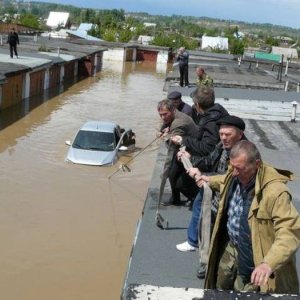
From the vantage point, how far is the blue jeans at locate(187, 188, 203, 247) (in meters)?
6.03

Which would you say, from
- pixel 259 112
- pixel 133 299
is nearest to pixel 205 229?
pixel 133 299

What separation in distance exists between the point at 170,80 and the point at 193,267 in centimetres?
2195

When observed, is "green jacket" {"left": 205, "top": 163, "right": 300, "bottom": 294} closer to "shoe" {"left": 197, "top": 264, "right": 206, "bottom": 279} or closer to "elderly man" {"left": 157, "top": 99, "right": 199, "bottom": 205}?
"shoe" {"left": 197, "top": 264, "right": 206, "bottom": 279}

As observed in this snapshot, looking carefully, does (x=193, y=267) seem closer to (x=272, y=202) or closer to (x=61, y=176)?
(x=272, y=202)

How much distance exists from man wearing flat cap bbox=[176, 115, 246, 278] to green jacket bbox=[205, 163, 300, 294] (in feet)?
2.86

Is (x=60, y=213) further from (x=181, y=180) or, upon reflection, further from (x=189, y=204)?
(x=181, y=180)

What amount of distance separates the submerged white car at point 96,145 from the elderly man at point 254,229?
41.0 ft

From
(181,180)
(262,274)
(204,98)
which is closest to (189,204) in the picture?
(181,180)

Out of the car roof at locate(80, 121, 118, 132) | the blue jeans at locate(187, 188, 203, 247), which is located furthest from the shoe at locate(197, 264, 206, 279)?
the car roof at locate(80, 121, 118, 132)

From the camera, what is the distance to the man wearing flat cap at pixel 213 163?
195 inches

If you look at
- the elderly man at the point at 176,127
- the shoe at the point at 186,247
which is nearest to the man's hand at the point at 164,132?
the elderly man at the point at 176,127

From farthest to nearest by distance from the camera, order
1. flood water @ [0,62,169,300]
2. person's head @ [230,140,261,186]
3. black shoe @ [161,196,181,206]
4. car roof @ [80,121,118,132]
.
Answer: car roof @ [80,121,118,132] → flood water @ [0,62,169,300] → black shoe @ [161,196,181,206] → person's head @ [230,140,261,186]

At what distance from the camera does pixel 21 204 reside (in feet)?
44.7

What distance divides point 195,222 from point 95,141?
457 inches
